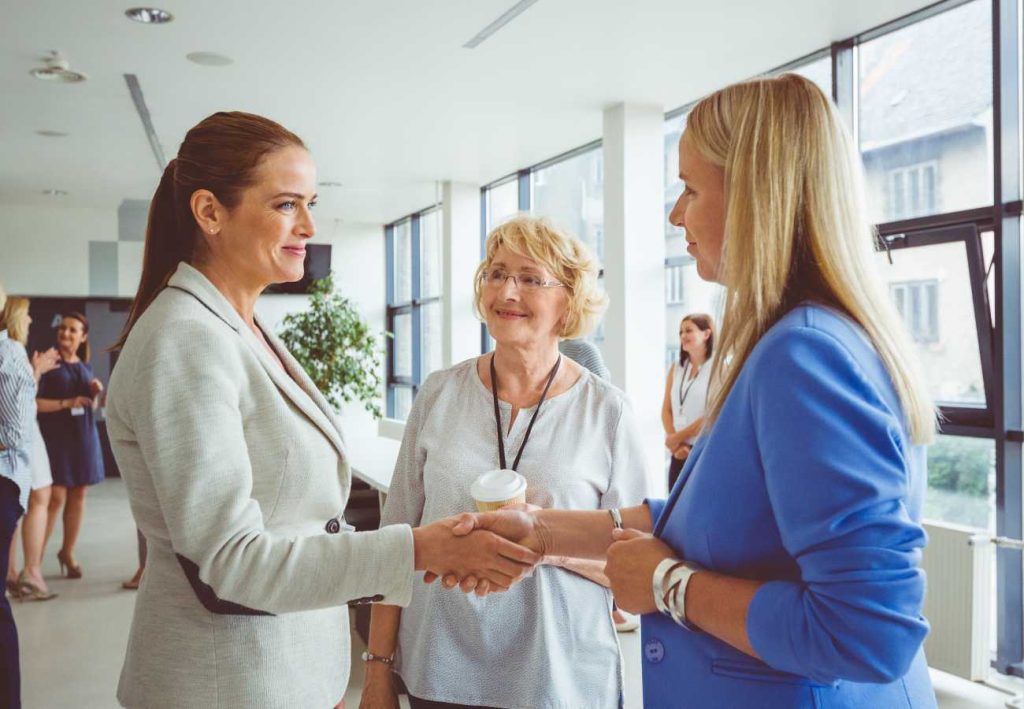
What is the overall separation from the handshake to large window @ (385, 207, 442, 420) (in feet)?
27.8

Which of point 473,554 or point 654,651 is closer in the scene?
point 654,651

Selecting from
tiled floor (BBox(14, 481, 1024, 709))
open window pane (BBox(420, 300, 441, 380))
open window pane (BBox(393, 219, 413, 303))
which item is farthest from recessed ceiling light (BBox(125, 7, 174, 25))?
open window pane (BBox(393, 219, 413, 303))

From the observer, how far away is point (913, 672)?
38.5 inches

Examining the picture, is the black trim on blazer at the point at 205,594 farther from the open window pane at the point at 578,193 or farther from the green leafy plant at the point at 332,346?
the green leafy plant at the point at 332,346

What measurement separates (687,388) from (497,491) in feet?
13.5

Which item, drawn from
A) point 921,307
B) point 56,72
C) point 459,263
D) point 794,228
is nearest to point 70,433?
point 56,72

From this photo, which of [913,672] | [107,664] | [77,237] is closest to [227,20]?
[107,664]

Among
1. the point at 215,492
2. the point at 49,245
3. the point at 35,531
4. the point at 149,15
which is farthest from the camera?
the point at 49,245

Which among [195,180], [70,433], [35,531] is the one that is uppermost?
[195,180]

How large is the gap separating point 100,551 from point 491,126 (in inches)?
176

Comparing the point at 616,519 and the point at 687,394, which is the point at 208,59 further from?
the point at 616,519

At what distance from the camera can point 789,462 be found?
2.78 ft

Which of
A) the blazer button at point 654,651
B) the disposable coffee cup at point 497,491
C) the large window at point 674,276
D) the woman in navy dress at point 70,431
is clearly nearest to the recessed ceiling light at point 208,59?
the woman in navy dress at point 70,431

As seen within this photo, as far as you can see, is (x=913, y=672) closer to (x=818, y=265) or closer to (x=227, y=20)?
(x=818, y=265)
